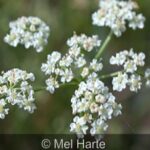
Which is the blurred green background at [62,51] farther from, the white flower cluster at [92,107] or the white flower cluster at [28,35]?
the white flower cluster at [92,107]

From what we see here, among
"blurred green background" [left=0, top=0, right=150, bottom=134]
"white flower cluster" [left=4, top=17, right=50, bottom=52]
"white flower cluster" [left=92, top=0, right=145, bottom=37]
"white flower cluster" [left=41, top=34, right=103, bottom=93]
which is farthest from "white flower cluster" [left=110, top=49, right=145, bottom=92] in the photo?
"blurred green background" [left=0, top=0, right=150, bottom=134]

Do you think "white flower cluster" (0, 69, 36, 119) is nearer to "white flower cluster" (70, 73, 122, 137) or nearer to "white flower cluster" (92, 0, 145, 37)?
"white flower cluster" (70, 73, 122, 137)

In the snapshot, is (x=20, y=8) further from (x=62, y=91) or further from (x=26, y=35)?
(x=26, y=35)

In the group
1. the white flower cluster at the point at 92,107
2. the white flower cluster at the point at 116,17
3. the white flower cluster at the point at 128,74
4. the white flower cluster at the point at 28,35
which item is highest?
the white flower cluster at the point at 116,17

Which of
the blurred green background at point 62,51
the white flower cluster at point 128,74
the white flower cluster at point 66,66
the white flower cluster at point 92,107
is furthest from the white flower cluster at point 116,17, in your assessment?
the blurred green background at point 62,51

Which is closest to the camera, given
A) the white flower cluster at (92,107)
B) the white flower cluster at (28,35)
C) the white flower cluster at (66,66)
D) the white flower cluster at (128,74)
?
the white flower cluster at (92,107)
